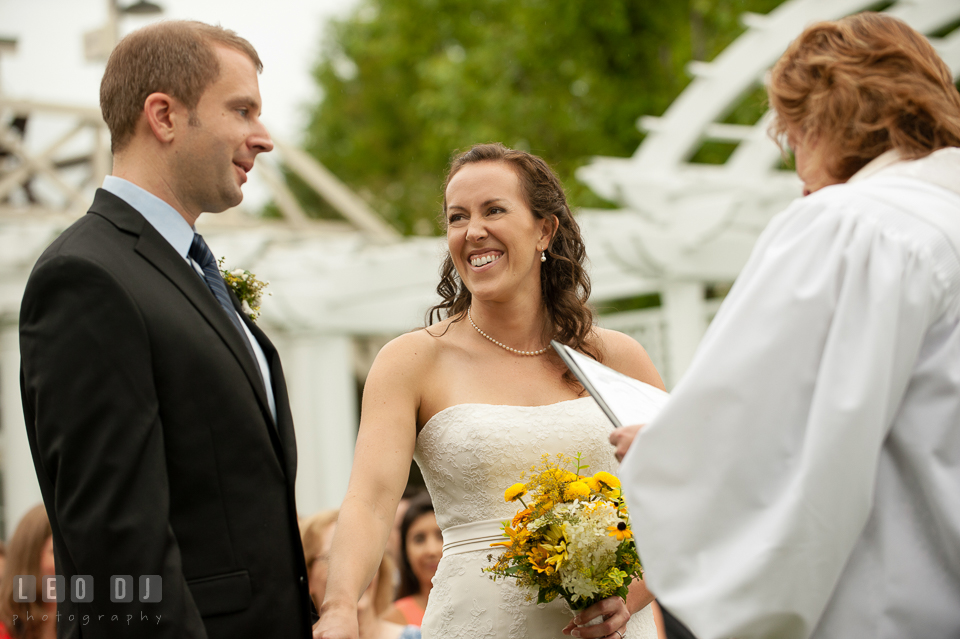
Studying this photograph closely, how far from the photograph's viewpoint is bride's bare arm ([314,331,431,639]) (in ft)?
9.48

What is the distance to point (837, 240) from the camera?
1940mm

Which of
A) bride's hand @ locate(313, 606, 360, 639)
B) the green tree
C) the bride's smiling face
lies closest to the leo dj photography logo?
bride's hand @ locate(313, 606, 360, 639)

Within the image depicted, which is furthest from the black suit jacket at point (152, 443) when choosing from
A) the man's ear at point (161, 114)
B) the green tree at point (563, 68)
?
the green tree at point (563, 68)

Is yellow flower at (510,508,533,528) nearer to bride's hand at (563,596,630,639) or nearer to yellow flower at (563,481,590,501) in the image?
yellow flower at (563,481,590,501)

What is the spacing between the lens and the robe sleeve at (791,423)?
185 cm

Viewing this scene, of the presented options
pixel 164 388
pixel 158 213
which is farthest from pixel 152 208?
pixel 164 388

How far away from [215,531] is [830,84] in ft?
5.82

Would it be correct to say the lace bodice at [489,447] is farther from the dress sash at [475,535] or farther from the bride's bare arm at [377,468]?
the bride's bare arm at [377,468]

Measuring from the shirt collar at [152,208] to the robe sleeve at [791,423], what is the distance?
1379mm

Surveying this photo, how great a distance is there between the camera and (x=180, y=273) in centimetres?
243

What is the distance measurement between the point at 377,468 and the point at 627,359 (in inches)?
41.9

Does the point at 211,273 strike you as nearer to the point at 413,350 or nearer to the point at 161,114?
the point at 161,114

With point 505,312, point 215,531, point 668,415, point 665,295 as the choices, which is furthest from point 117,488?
point 665,295

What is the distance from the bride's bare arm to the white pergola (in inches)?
140
